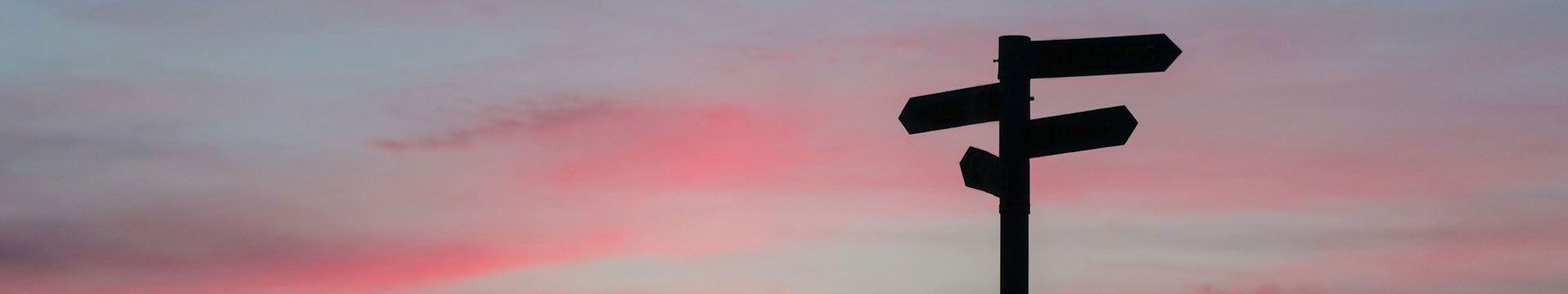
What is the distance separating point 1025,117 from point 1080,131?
349mm

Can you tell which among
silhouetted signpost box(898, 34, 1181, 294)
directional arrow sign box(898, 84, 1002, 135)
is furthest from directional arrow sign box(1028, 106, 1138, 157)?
directional arrow sign box(898, 84, 1002, 135)

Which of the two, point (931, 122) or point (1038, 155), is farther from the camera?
point (931, 122)

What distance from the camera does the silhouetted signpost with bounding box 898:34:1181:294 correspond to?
543 cm

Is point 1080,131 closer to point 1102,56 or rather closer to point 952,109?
point 1102,56

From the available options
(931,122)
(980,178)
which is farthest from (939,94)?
(980,178)

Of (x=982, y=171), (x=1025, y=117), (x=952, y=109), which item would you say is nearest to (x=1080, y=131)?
(x=1025, y=117)

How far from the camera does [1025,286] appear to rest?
5.45 meters

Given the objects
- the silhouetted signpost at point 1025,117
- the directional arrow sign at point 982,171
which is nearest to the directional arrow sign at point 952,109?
the silhouetted signpost at point 1025,117

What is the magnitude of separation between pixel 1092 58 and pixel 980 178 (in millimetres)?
831

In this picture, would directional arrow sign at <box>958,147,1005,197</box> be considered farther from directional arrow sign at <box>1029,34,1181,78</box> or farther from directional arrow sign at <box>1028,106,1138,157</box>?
directional arrow sign at <box>1029,34,1181,78</box>

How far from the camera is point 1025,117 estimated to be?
5477 millimetres

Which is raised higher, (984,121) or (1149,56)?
(1149,56)

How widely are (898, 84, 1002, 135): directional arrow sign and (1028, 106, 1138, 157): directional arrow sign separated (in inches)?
8.0

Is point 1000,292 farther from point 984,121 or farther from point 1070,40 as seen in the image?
point 1070,40
